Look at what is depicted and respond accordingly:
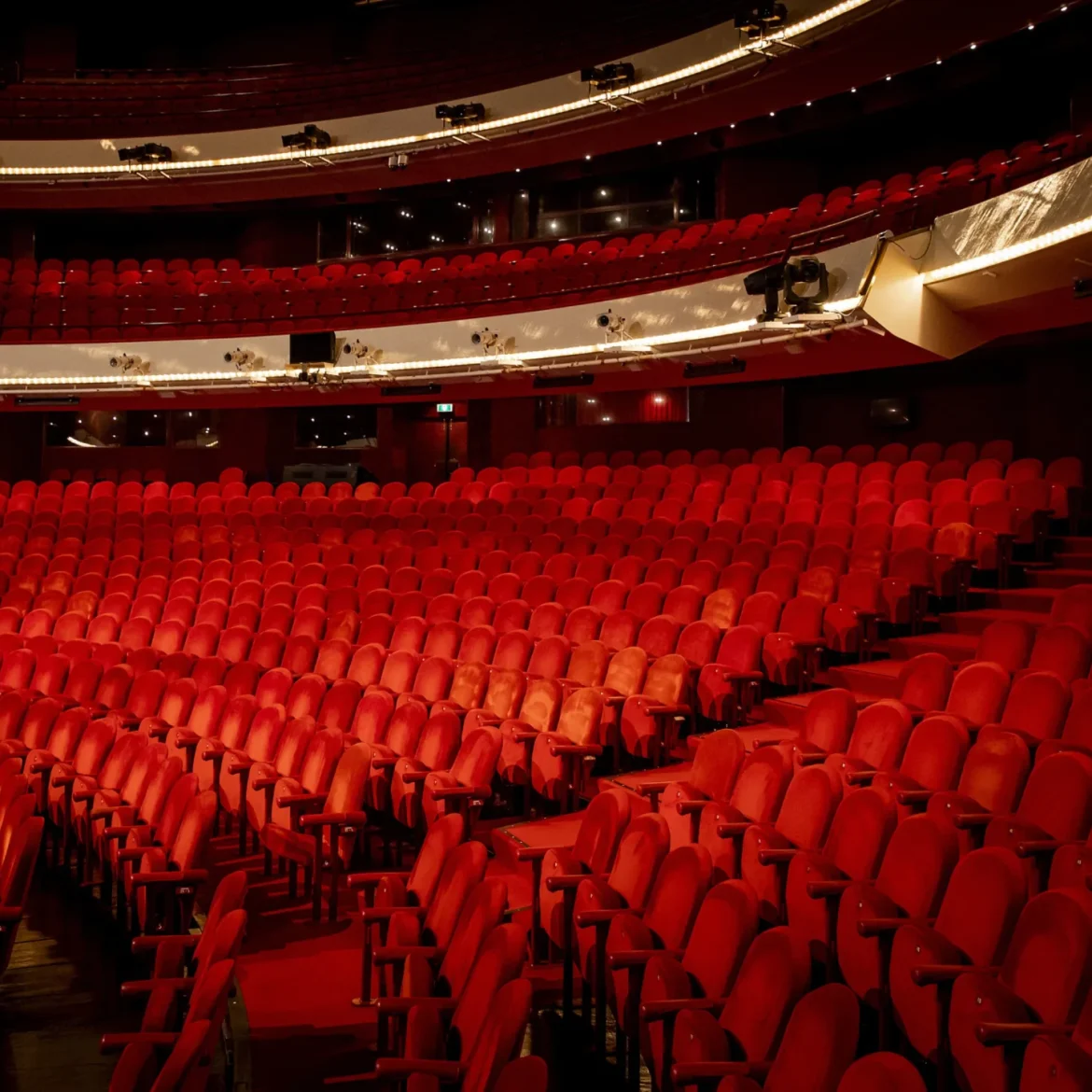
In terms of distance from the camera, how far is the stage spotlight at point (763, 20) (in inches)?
175

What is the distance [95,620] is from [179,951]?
250cm

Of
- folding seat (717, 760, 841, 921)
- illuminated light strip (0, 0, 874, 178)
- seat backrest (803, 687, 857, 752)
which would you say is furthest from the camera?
illuminated light strip (0, 0, 874, 178)

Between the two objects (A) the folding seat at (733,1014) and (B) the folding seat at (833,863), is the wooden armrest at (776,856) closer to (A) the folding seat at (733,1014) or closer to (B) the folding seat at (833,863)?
(B) the folding seat at (833,863)

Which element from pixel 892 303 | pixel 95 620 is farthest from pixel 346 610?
pixel 892 303

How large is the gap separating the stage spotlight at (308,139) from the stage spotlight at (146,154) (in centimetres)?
72

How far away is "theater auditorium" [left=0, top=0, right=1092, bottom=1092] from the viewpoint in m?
1.24

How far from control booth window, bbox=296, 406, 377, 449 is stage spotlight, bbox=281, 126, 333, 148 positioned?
1.43 meters

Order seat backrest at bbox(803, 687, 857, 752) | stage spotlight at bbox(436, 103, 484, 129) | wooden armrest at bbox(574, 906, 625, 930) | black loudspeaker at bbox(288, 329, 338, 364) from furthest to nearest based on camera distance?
stage spotlight at bbox(436, 103, 484, 129)
black loudspeaker at bbox(288, 329, 338, 364)
seat backrest at bbox(803, 687, 857, 752)
wooden armrest at bbox(574, 906, 625, 930)

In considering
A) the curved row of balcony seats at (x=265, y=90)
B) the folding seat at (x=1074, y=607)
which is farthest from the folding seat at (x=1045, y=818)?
the curved row of balcony seats at (x=265, y=90)

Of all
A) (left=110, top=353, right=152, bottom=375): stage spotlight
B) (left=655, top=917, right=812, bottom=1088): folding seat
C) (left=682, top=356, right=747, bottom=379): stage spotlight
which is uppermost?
(left=110, top=353, right=152, bottom=375): stage spotlight

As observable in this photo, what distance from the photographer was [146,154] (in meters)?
6.11

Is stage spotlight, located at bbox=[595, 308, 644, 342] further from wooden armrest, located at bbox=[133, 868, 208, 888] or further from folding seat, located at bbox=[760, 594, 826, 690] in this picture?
wooden armrest, located at bbox=[133, 868, 208, 888]

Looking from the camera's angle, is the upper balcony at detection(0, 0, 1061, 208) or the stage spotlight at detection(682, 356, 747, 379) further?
the upper balcony at detection(0, 0, 1061, 208)

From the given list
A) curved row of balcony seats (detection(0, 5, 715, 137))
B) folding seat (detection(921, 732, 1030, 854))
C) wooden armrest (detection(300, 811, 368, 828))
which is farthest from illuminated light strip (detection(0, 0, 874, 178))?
wooden armrest (detection(300, 811, 368, 828))
